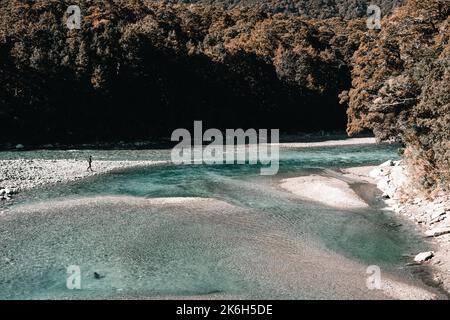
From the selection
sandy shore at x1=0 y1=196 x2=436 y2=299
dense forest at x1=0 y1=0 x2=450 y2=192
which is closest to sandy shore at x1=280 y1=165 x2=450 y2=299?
dense forest at x1=0 y1=0 x2=450 y2=192

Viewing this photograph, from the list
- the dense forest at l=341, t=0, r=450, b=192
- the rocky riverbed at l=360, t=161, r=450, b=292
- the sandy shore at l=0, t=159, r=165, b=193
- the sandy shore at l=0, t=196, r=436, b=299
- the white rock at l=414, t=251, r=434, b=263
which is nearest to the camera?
the sandy shore at l=0, t=196, r=436, b=299

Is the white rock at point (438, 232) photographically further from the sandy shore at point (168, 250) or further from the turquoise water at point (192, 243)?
the sandy shore at point (168, 250)

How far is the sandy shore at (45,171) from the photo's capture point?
1398 inches

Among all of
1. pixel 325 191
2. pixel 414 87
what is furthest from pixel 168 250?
pixel 414 87

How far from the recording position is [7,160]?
43.7 m

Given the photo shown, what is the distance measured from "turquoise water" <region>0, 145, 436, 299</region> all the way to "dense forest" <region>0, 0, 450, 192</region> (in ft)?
26.9

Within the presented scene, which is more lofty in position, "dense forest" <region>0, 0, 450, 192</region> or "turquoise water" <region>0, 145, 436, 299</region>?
"dense forest" <region>0, 0, 450, 192</region>

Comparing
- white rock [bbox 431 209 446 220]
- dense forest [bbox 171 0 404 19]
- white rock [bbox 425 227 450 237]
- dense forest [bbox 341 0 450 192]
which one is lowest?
white rock [bbox 425 227 450 237]

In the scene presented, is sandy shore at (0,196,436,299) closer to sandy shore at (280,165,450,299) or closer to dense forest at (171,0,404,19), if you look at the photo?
sandy shore at (280,165,450,299)

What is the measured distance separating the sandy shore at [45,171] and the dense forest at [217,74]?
15.4 metres

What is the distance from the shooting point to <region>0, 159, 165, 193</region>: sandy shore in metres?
35.5

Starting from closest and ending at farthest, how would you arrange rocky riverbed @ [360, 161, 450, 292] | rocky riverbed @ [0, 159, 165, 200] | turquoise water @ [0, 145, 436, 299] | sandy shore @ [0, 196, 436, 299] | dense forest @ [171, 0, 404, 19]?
sandy shore @ [0, 196, 436, 299] < turquoise water @ [0, 145, 436, 299] < rocky riverbed @ [360, 161, 450, 292] < rocky riverbed @ [0, 159, 165, 200] < dense forest @ [171, 0, 404, 19]

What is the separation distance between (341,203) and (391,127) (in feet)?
32.3

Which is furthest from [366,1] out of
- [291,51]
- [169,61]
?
[169,61]
